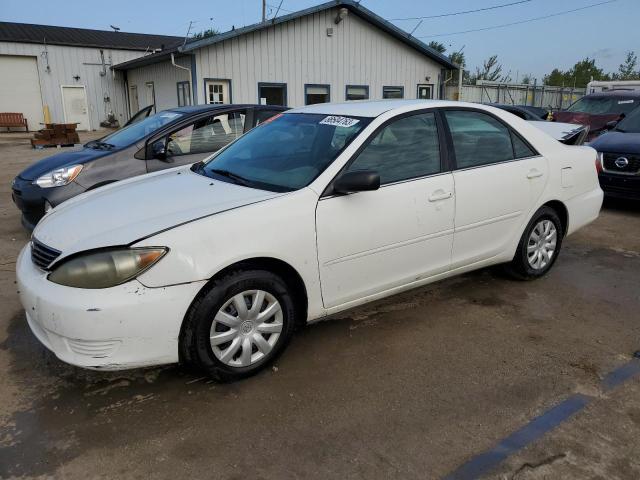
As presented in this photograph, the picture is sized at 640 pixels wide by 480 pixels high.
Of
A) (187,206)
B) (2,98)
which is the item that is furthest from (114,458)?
(2,98)

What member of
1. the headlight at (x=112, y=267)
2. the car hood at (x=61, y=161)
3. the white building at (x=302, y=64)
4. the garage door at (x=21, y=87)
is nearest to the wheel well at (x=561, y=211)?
the headlight at (x=112, y=267)

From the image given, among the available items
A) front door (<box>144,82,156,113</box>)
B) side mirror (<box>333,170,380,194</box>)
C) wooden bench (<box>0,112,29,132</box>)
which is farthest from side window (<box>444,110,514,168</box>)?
wooden bench (<box>0,112,29,132</box>)

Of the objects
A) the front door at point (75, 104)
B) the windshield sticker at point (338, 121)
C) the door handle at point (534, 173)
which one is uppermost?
the front door at point (75, 104)

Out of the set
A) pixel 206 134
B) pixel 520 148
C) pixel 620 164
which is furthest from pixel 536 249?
pixel 620 164

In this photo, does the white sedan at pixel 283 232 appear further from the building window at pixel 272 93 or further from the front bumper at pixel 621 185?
the building window at pixel 272 93

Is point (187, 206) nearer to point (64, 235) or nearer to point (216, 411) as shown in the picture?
point (64, 235)

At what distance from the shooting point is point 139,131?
20.7ft

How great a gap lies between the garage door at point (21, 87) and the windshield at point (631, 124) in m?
24.4

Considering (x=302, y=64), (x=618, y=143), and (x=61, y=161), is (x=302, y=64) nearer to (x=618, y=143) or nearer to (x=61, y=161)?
(x=618, y=143)

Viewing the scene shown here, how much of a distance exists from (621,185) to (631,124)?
1.76m

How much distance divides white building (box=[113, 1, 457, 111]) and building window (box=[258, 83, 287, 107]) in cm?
3

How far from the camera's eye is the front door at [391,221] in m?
3.30

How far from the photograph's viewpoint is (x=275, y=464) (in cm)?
247

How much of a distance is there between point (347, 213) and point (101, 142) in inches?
174
